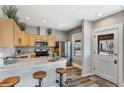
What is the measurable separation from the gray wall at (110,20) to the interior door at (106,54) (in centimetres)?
30

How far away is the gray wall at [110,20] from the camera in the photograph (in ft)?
10.7

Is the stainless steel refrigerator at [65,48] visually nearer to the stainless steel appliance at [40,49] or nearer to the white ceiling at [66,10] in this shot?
the stainless steel appliance at [40,49]

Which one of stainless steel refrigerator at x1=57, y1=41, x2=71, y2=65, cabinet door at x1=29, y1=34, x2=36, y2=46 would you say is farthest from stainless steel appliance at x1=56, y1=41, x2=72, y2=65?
cabinet door at x1=29, y1=34, x2=36, y2=46

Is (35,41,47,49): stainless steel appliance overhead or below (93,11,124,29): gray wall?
below

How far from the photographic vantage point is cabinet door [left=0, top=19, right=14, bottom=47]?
2199 mm

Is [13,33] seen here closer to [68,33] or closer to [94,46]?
[94,46]

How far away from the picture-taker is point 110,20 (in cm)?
365

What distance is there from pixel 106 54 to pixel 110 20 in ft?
4.31

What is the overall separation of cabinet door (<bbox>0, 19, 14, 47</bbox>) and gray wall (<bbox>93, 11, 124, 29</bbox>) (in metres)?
3.31

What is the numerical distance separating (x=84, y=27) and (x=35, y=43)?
2779 mm

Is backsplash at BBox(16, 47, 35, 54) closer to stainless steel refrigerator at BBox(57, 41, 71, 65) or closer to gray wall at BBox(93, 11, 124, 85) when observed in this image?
stainless steel refrigerator at BBox(57, 41, 71, 65)

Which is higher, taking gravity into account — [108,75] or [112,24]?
[112,24]
